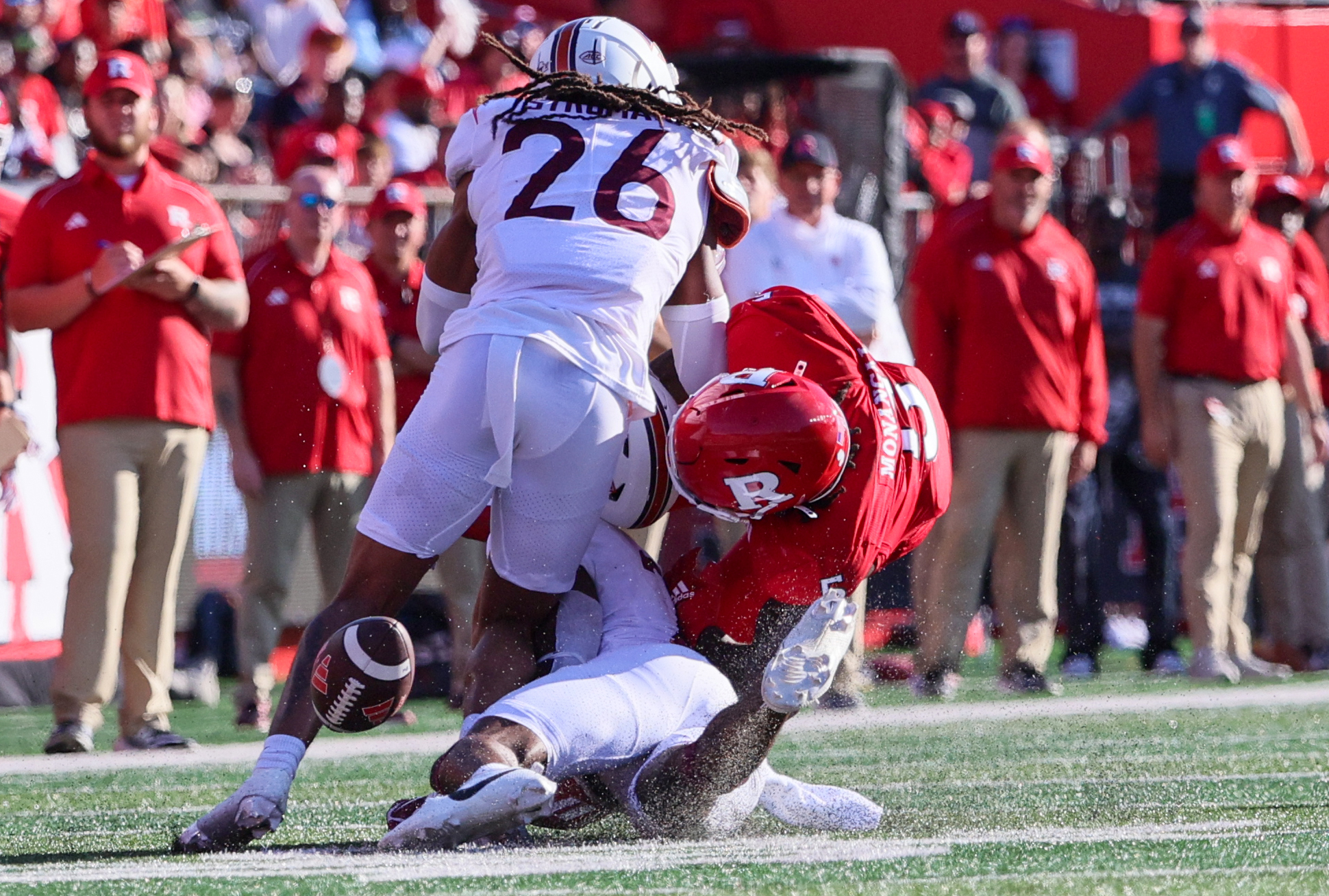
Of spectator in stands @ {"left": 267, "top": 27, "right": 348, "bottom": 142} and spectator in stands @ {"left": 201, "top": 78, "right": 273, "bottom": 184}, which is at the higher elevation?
spectator in stands @ {"left": 267, "top": 27, "right": 348, "bottom": 142}

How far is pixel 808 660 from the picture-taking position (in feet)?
12.7

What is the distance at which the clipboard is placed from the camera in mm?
6426

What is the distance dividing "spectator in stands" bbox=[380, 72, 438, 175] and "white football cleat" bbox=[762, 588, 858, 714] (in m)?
6.88

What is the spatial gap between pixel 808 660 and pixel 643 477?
2.74ft

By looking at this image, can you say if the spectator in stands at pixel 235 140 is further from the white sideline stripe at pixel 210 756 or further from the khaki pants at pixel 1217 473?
the khaki pants at pixel 1217 473

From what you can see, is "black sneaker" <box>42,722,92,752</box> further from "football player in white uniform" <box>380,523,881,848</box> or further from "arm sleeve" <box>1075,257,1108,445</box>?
"arm sleeve" <box>1075,257,1108,445</box>

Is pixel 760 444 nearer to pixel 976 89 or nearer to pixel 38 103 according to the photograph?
pixel 38 103

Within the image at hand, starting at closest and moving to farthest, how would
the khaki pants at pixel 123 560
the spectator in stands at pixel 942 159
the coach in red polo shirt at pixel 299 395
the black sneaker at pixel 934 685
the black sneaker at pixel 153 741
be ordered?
the black sneaker at pixel 153 741 → the khaki pants at pixel 123 560 → the coach in red polo shirt at pixel 299 395 → the black sneaker at pixel 934 685 → the spectator in stands at pixel 942 159

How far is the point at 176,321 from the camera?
6.70 meters

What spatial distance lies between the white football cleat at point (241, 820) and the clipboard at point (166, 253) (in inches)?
114

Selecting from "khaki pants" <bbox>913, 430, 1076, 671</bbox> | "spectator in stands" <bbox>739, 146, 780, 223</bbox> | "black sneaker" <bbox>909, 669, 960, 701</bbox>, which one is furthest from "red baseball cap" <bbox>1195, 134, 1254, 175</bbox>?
"black sneaker" <bbox>909, 669, 960, 701</bbox>

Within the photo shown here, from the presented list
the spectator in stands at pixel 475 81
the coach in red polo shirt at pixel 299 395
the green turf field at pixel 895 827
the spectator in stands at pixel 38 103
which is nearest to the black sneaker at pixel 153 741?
the green turf field at pixel 895 827

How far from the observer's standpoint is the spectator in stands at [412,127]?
11.0 metres

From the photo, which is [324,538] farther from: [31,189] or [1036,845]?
[1036,845]
